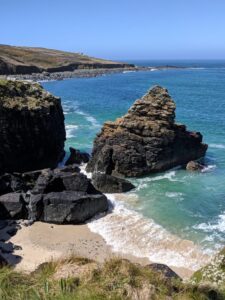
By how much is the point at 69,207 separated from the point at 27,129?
1416 centimetres

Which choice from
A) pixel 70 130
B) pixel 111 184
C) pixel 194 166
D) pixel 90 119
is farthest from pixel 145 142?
pixel 90 119

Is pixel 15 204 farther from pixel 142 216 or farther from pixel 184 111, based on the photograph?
pixel 184 111

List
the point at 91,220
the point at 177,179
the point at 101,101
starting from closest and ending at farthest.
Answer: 1. the point at 91,220
2. the point at 177,179
3. the point at 101,101

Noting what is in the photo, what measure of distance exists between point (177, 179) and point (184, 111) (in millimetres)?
37283

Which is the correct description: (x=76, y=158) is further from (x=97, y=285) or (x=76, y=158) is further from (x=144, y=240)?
(x=97, y=285)

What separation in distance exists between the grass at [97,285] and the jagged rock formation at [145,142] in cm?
2673

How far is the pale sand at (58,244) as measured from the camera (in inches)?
965

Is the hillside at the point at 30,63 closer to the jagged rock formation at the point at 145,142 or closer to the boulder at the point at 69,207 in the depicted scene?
the jagged rock formation at the point at 145,142

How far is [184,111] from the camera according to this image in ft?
245

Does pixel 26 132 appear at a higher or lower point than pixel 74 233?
higher

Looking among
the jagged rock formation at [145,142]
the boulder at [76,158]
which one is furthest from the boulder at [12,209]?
the boulder at [76,158]

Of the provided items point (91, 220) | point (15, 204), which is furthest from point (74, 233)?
point (15, 204)

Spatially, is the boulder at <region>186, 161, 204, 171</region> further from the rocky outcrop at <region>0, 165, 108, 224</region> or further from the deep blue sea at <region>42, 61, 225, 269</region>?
the rocky outcrop at <region>0, 165, 108, 224</region>

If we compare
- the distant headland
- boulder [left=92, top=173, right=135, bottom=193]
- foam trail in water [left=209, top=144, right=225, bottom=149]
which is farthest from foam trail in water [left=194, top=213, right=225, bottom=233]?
the distant headland
